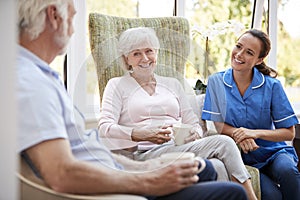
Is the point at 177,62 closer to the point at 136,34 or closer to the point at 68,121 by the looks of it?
the point at 136,34

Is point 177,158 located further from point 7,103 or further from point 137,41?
point 7,103

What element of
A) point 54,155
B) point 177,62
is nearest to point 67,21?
point 54,155

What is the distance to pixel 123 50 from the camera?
217cm

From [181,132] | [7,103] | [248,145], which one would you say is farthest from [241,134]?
[7,103]

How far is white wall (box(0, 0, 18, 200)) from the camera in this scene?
2.87ft

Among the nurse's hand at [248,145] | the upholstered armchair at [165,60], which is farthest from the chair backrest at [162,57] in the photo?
the nurse's hand at [248,145]

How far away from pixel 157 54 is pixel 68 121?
795mm

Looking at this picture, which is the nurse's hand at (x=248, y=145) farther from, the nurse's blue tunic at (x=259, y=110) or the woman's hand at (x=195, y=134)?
the woman's hand at (x=195, y=134)

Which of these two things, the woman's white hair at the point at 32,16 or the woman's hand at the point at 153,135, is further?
the woman's hand at the point at 153,135

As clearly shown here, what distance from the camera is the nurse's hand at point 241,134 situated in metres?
2.47

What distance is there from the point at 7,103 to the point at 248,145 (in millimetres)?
1732

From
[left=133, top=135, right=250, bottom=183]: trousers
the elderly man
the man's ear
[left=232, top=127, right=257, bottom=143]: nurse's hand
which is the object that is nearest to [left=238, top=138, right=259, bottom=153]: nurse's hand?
[left=232, top=127, right=257, bottom=143]: nurse's hand

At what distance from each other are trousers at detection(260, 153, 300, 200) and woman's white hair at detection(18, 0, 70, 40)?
137 centimetres

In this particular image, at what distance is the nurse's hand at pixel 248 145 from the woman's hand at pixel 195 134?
42 cm
